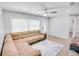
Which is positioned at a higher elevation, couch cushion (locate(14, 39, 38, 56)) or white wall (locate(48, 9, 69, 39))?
white wall (locate(48, 9, 69, 39))

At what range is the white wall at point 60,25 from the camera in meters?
1.45

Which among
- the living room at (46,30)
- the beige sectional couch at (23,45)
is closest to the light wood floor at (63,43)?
the living room at (46,30)

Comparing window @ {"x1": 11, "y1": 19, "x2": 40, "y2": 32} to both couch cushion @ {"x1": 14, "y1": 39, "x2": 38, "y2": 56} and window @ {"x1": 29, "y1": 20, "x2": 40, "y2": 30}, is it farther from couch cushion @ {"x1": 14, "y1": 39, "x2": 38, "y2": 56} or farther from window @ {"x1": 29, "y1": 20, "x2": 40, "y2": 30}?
couch cushion @ {"x1": 14, "y1": 39, "x2": 38, "y2": 56}

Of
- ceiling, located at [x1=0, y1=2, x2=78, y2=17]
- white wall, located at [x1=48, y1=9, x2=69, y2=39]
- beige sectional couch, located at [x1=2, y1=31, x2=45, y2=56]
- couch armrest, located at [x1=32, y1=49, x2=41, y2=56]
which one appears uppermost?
ceiling, located at [x1=0, y1=2, x2=78, y2=17]

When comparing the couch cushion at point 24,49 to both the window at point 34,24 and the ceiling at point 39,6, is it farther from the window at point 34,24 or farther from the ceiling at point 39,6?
the ceiling at point 39,6

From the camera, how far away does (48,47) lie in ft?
5.15

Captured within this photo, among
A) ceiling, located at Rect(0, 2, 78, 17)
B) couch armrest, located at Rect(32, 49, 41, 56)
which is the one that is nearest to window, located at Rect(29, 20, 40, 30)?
ceiling, located at Rect(0, 2, 78, 17)

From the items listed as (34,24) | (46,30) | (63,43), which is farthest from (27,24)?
(63,43)

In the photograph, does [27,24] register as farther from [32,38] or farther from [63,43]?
[63,43]

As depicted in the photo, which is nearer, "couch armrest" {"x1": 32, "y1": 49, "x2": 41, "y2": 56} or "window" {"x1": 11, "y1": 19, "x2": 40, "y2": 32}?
"couch armrest" {"x1": 32, "y1": 49, "x2": 41, "y2": 56}

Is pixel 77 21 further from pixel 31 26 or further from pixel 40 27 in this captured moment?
pixel 31 26

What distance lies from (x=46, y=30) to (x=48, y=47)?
1.23 feet

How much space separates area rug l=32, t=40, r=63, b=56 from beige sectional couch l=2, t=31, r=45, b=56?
0.30 feet

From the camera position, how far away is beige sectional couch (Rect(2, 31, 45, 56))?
56.0 inches
